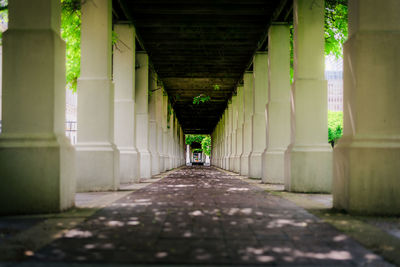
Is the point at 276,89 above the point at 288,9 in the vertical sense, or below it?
below

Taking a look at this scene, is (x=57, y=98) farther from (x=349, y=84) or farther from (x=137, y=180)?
(x=137, y=180)

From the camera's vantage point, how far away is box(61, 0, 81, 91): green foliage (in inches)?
354

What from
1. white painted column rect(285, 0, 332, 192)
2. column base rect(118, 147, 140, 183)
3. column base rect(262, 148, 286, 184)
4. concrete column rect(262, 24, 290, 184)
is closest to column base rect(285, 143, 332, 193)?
white painted column rect(285, 0, 332, 192)

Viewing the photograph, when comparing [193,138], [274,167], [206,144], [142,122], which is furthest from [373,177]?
[206,144]

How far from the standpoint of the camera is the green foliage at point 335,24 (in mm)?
10884

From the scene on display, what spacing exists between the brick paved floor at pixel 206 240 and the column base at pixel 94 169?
2.95 metres

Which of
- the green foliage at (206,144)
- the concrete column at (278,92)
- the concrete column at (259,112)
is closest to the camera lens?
the concrete column at (278,92)

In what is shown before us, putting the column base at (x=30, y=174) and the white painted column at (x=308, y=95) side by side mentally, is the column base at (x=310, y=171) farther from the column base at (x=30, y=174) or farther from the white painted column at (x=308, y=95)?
the column base at (x=30, y=174)

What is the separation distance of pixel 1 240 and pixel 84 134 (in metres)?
5.16

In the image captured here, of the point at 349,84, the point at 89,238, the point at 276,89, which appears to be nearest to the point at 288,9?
the point at 276,89

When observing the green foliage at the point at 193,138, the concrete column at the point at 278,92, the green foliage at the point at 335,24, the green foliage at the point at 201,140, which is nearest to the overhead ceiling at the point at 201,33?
the concrete column at the point at 278,92

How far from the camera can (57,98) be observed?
538 centimetres

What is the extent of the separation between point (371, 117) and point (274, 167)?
239 inches

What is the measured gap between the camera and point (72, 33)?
9781 mm
